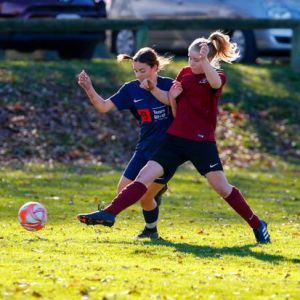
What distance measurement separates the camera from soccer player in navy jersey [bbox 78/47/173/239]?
1000cm

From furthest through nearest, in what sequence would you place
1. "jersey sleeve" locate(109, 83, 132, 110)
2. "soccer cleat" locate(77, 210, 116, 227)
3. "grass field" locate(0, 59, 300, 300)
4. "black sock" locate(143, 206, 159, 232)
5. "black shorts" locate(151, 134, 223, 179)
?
"black sock" locate(143, 206, 159, 232), "jersey sleeve" locate(109, 83, 132, 110), "black shorts" locate(151, 134, 223, 179), "soccer cleat" locate(77, 210, 116, 227), "grass field" locate(0, 59, 300, 300)

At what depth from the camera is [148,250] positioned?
9.36 metres

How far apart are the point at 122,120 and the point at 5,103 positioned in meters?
2.03

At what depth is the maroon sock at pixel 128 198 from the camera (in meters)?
9.65

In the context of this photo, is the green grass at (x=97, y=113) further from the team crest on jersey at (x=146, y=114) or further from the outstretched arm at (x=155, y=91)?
the outstretched arm at (x=155, y=91)

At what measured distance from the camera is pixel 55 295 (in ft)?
23.8

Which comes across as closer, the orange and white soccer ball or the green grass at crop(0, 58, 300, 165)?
the orange and white soccer ball

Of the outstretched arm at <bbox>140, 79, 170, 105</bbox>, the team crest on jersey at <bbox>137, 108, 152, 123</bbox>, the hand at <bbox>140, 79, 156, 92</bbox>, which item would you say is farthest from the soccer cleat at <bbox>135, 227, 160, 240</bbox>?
the hand at <bbox>140, 79, 156, 92</bbox>

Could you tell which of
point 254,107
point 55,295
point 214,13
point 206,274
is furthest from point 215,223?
point 214,13

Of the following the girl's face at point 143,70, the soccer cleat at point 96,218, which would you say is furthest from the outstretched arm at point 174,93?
the soccer cleat at point 96,218

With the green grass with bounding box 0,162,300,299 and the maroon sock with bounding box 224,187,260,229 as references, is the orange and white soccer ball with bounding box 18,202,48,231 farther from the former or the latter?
the maroon sock with bounding box 224,187,260,229

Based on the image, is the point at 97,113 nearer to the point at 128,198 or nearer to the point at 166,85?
the point at 166,85

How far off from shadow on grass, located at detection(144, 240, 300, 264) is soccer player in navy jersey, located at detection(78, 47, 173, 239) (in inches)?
→ 18.1

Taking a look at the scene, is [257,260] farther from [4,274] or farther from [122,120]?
[122,120]
